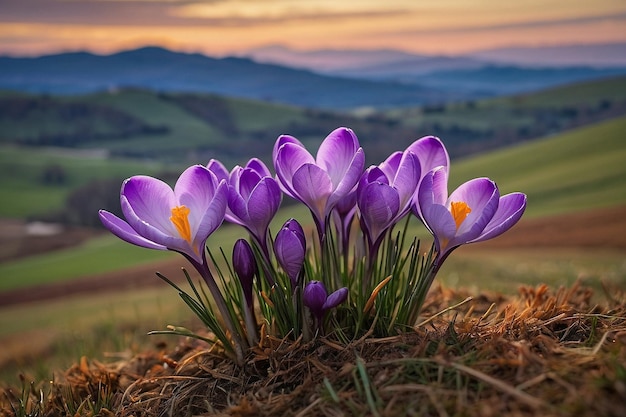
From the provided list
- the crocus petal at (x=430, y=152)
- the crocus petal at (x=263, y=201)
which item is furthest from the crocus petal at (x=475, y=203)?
the crocus petal at (x=263, y=201)

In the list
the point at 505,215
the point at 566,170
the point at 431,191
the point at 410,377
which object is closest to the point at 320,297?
the point at 410,377

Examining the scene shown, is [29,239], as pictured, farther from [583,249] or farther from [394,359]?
[394,359]

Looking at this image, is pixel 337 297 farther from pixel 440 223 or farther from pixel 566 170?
pixel 566 170

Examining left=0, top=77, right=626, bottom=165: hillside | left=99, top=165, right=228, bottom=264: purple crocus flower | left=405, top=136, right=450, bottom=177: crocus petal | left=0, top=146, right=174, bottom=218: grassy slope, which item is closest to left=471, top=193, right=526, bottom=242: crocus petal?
left=405, top=136, right=450, bottom=177: crocus petal

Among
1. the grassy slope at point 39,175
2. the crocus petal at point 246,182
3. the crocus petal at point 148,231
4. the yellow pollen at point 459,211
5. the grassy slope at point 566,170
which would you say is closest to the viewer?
the crocus petal at point 148,231

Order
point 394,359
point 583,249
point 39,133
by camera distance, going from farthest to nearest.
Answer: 1. point 39,133
2. point 583,249
3. point 394,359

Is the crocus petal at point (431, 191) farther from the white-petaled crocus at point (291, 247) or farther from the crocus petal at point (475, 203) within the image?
the white-petaled crocus at point (291, 247)

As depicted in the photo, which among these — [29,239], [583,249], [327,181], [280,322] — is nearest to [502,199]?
[327,181]

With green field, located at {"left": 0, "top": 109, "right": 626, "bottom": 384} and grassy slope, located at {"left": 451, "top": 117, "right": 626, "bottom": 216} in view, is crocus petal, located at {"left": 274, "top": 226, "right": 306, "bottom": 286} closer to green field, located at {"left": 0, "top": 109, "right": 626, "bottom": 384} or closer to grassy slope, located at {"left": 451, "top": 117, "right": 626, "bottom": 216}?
green field, located at {"left": 0, "top": 109, "right": 626, "bottom": 384}
